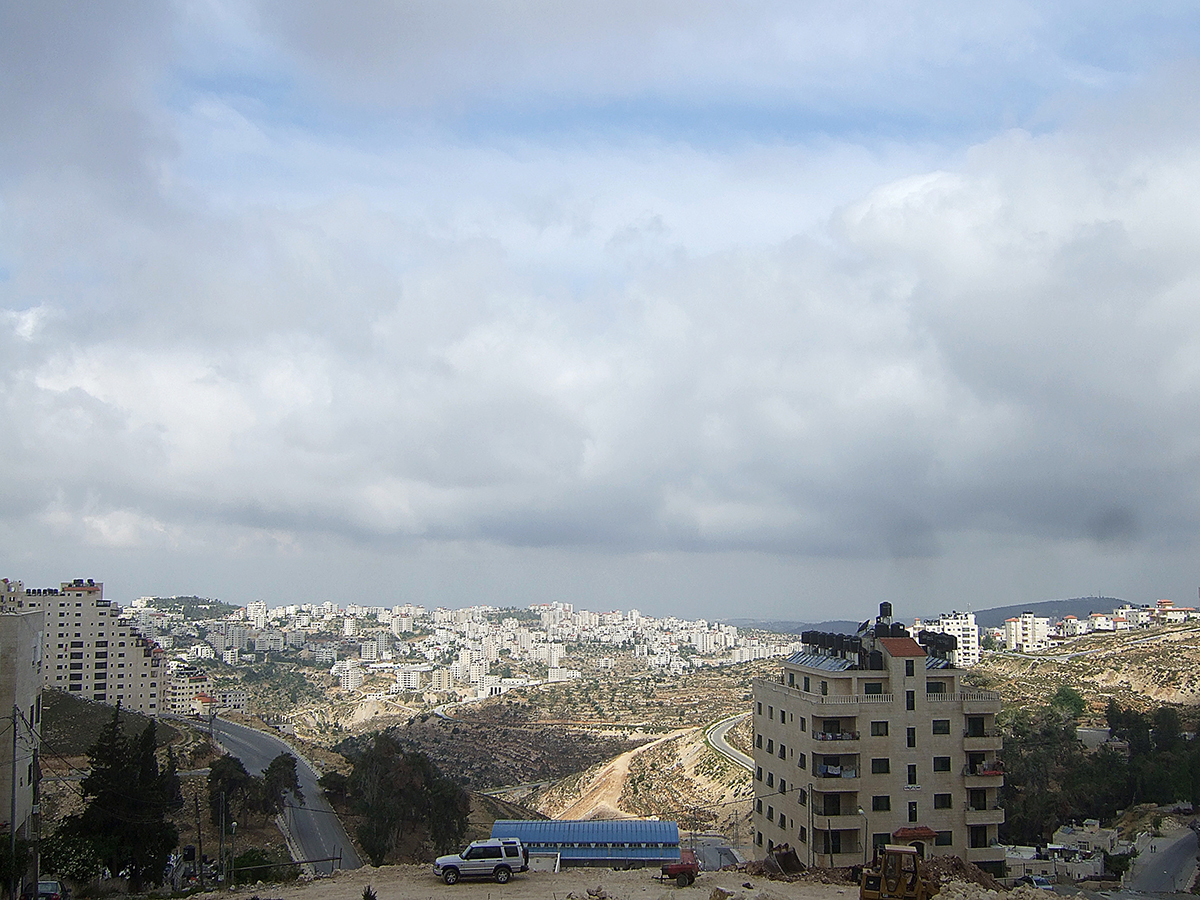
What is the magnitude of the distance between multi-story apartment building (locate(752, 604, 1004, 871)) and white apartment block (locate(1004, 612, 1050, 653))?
156157 mm

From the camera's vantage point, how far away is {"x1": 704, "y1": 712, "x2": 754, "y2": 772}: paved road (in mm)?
90250

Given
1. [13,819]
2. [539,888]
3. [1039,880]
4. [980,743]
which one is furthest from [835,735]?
[13,819]

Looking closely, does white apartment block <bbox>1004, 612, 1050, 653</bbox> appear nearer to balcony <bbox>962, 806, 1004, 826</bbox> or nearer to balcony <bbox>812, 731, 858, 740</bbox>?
balcony <bbox>962, 806, 1004, 826</bbox>

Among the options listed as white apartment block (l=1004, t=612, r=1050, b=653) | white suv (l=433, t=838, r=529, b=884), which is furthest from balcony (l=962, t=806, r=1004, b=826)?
white apartment block (l=1004, t=612, r=1050, b=653)

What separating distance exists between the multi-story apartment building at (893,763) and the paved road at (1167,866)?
45.7 feet

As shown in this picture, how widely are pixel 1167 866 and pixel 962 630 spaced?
126095 mm

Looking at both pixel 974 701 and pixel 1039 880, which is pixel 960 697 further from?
pixel 1039 880

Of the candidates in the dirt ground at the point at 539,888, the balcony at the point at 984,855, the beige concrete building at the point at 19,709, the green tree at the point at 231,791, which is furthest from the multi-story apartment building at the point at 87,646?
the balcony at the point at 984,855

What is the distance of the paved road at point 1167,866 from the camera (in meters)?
49.8

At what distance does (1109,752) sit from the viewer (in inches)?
3044

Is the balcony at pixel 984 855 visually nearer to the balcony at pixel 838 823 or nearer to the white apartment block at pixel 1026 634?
the balcony at pixel 838 823

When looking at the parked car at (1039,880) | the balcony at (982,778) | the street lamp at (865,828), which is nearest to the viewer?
the street lamp at (865,828)

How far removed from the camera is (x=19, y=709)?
92.8 ft

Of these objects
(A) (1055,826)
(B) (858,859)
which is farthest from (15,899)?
(A) (1055,826)
